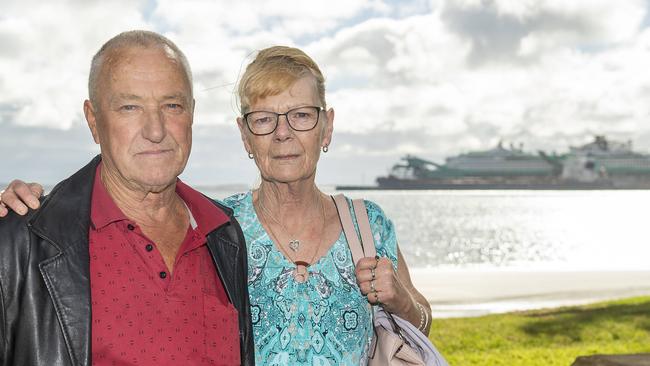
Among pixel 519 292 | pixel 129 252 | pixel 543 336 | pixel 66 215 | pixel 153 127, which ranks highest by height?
pixel 153 127

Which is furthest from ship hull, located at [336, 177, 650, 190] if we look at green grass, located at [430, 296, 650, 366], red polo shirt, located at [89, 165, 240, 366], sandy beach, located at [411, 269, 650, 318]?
red polo shirt, located at [89, 165, 240, 366]

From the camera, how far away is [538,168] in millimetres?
151875

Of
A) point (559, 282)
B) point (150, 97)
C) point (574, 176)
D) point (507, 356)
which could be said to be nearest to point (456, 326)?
point (507, 356)

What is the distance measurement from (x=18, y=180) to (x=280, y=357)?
1167mm

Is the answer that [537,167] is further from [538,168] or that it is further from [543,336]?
[543,336]

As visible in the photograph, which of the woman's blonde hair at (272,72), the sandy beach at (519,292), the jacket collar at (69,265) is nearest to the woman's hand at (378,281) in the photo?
the woman's blonde hair at (272,72)

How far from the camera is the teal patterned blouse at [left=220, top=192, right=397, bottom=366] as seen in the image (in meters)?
2.96

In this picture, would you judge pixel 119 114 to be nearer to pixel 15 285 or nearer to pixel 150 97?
pixel 150 97

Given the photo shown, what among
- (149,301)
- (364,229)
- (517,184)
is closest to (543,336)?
(364,229)

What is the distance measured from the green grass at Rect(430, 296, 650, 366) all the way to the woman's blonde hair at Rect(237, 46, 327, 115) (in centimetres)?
629

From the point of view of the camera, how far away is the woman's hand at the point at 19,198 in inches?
90.4

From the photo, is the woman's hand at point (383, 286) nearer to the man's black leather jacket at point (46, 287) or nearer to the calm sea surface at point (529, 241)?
the man's black leather jacket at point (46, 287)

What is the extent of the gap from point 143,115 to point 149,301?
611mm

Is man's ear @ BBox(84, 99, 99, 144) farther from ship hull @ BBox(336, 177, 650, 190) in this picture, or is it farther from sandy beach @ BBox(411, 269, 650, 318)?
ship hull @ BBox(336, 177, 650, 190)
